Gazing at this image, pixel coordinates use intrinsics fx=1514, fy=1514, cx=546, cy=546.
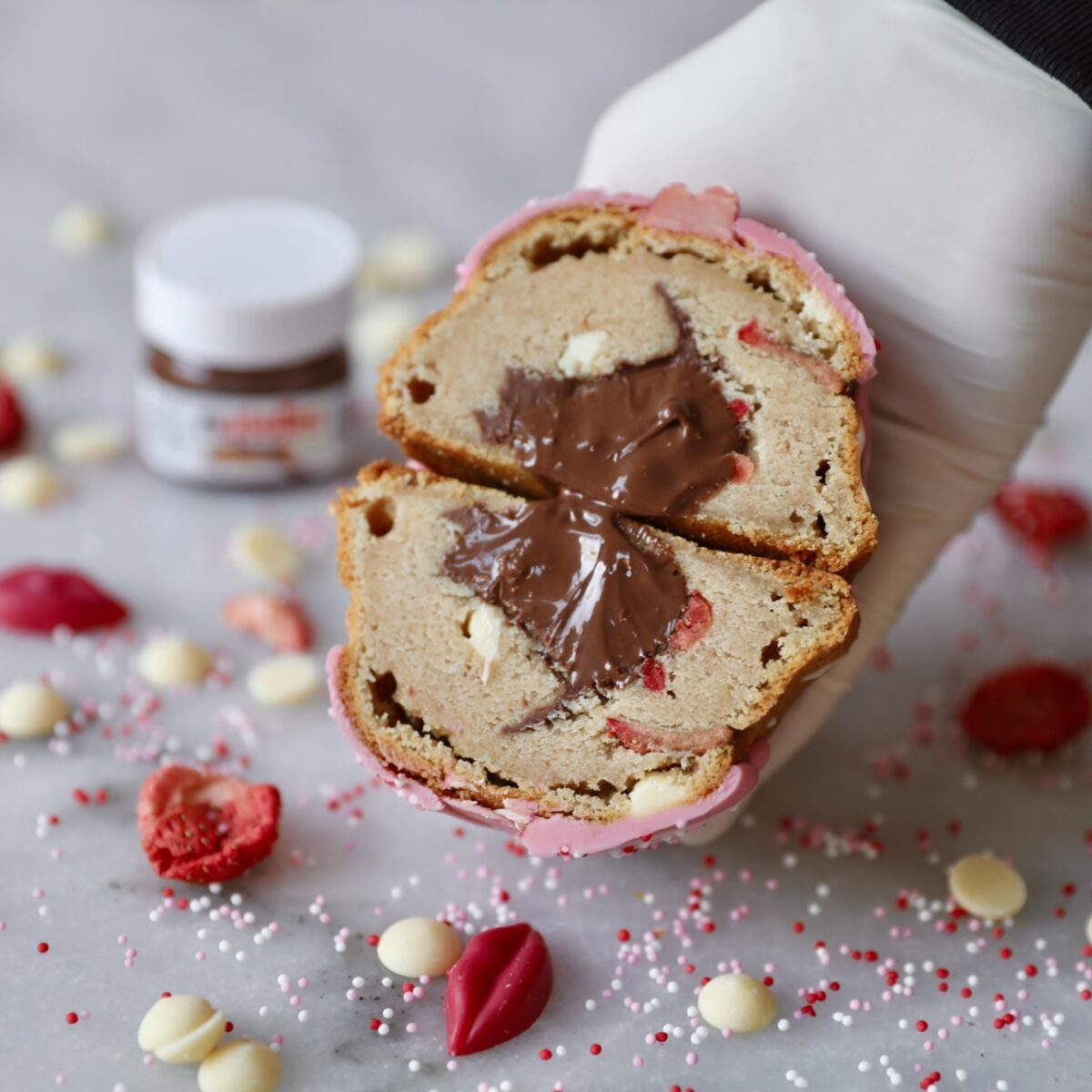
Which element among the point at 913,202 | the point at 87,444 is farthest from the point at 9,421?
the point at 913,202

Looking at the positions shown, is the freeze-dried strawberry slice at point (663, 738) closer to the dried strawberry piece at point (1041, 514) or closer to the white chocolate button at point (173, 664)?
the white chocolate button at point (173, 664)

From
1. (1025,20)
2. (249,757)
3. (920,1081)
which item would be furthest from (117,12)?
(920,1081)

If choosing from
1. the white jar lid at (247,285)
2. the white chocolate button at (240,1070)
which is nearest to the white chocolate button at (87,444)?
the white jar lid at (247,285)

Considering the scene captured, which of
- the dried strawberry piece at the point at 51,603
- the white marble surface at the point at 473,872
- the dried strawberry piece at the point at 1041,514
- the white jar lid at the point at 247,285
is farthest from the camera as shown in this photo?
the dried strawberry piece at the point at 1041,514

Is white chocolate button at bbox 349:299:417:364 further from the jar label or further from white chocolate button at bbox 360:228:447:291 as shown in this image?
the jar label

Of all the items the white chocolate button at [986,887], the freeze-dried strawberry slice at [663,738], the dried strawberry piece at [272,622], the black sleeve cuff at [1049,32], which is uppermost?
the black sleeve cuff at [1049,32]

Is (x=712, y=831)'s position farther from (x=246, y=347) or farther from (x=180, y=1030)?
(x=246, y=347)

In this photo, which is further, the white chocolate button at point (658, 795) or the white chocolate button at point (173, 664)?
the white chocolate button at point (173, 664)

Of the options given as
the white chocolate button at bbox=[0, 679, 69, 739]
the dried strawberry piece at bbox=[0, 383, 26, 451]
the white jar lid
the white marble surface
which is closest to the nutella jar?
the white jar lid
